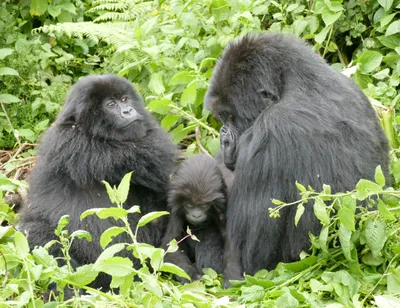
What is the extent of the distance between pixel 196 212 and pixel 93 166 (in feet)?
2.24

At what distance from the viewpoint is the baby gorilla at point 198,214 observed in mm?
4836

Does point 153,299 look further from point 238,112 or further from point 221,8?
point 221,8

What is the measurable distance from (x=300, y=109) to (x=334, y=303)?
3.71 ft

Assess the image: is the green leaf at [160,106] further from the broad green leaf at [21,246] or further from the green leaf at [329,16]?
the broad green leaf at [21,246]

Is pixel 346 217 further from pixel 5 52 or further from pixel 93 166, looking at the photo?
pixel 5 52

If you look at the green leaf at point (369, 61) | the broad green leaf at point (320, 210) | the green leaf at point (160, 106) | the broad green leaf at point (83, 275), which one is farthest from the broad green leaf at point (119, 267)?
the green leaf at point (369, 61)

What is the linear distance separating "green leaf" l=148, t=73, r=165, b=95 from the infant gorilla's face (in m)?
1.35

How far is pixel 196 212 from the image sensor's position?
4.84 meters

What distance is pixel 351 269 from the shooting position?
14.2 feet

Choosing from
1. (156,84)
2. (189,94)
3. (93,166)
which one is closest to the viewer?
(93,166)

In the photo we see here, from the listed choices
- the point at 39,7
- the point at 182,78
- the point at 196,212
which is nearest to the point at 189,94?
the point at 182,78

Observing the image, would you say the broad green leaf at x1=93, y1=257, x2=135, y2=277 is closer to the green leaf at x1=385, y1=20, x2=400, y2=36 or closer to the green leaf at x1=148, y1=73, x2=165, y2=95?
the green leaf at x1=148, y1=73, x2=165, y2=95

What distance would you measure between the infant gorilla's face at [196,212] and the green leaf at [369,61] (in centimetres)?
203

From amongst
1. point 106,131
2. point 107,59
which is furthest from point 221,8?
point 106,131
